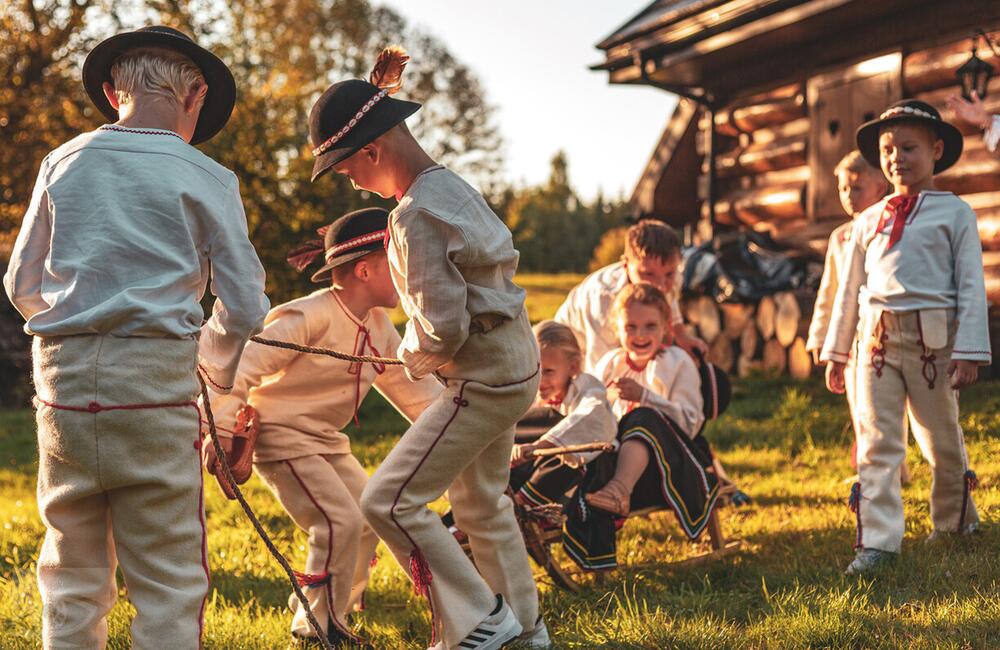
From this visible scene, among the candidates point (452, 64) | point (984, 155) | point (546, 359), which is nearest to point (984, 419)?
point (984, 155)

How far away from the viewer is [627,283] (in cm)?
537

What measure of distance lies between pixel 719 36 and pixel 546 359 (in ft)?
19.3

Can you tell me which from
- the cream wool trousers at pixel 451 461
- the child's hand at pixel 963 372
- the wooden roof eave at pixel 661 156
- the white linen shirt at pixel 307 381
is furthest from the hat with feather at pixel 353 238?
the wooden roof eave at pixel 661 156

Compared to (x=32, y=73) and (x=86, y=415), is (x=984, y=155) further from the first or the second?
(x=32, y=73)

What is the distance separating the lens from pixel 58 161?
2777mm

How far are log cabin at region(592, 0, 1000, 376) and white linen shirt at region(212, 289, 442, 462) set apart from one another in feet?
18.6

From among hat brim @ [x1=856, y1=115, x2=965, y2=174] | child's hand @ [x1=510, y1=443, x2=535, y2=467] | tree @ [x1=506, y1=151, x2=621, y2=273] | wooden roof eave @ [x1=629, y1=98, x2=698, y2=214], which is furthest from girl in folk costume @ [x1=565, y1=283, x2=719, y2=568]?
tree @ [x1=506, y1=151, x2=621, y2=273]

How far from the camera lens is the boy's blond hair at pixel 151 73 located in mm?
2830

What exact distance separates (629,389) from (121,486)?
8.25 ft

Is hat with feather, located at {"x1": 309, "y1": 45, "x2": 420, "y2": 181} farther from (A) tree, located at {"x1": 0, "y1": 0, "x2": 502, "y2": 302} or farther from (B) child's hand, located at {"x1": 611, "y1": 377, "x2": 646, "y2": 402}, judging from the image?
(A) tree, located at {"x1": 0, "y1": 0, "x2": 502, "y2": 302}

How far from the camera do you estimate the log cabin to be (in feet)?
27.1

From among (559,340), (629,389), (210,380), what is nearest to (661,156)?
(629,389)

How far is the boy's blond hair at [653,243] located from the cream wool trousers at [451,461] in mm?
1966

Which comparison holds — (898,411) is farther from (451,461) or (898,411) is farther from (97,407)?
(97,407)
